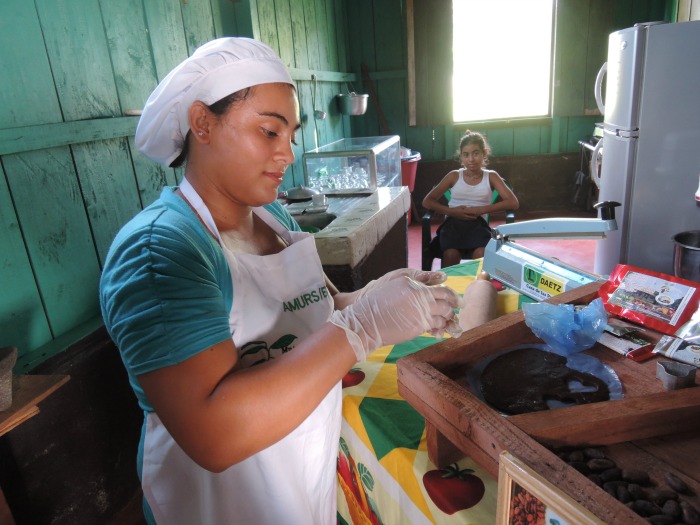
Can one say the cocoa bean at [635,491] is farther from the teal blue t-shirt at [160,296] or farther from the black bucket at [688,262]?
the black bucket at [688,262]

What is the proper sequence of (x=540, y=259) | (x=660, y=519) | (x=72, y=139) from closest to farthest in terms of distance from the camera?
(x=660, y=519) → (x=540, y=259) → (x=72, y=139)

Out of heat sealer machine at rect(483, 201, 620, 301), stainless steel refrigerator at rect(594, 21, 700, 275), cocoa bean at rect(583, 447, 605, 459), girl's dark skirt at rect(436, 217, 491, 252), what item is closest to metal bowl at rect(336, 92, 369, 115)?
girl's dark skirt at rect(436, 217, 491, 252)

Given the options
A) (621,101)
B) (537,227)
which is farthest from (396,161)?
(537,227)

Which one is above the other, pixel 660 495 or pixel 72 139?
pixel 72 139

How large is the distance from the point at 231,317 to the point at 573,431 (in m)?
0.66

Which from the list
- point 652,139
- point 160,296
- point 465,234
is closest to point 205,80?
point 160,296

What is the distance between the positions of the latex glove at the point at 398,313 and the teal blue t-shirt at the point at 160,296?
253 millimetres

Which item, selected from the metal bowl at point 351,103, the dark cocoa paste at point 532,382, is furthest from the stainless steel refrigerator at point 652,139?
the metal bowl at point 351,103

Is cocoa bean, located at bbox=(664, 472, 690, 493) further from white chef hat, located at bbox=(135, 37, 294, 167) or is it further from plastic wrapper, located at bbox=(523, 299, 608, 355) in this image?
white chef hat, located at bbox=(135, 37, 294, 167)

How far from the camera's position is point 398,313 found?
97 cm

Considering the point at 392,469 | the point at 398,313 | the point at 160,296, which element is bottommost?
the point at 392,469

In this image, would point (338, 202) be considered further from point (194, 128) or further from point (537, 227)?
point (194, 128)

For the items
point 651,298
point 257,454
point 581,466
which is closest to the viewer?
point 581,466

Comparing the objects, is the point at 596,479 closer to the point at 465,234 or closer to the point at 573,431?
the point at 573,431
